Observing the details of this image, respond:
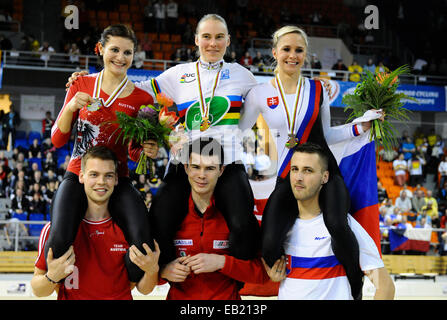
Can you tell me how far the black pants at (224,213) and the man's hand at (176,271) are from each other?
0.24ft

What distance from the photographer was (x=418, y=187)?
15.5 m

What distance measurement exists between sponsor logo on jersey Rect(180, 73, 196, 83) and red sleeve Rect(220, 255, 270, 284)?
1.44 meters

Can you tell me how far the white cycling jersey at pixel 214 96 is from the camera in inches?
172

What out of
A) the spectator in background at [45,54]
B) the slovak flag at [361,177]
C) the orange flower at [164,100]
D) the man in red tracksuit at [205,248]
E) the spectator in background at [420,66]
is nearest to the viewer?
the man in red tracksuit at [205,248]

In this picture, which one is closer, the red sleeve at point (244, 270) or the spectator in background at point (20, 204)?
the red sleeve at point (244, 270)

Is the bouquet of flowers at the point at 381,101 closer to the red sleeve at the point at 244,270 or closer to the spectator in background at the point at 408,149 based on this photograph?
the red sleeve at the point at 244,270

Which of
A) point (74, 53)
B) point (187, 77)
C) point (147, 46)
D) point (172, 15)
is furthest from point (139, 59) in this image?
point (187, 77)

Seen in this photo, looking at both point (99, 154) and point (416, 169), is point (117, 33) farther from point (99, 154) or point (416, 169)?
point (416, 169)

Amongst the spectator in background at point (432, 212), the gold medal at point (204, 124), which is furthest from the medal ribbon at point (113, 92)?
the spectator in background at point (432, 212)

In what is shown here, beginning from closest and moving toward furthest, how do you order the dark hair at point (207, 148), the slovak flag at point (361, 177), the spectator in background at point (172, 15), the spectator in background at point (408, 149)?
the dark hair at point (207, 148)
the slovak flag at point (361, 177)
the spectator in background at point (408, 149)
the spectator in background at point (172, 15)

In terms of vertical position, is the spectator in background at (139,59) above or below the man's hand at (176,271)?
above

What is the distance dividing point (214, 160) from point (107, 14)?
652 inches

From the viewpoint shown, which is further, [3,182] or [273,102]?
[3,182]

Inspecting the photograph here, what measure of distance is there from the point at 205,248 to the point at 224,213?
289 millimetres
